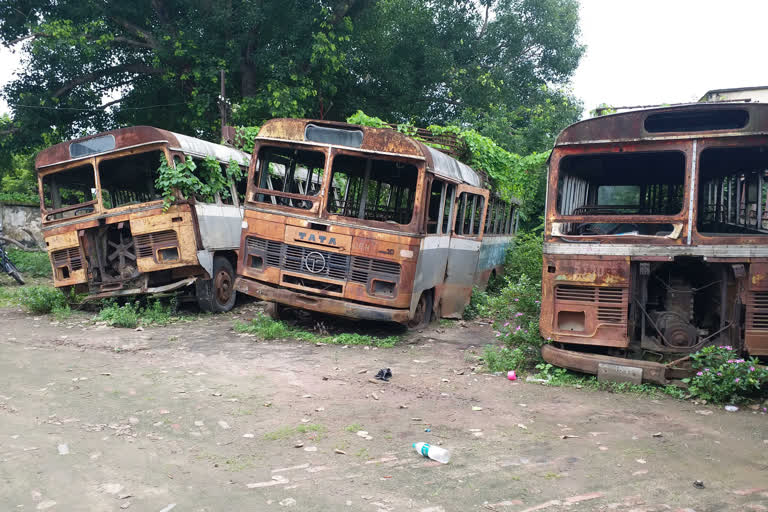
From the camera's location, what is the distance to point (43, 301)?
35.8 ft

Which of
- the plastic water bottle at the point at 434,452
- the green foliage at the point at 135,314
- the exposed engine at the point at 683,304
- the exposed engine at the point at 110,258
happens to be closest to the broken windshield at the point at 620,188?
the exposed engine at the point at 683,304

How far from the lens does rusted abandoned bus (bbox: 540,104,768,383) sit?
6082 mm

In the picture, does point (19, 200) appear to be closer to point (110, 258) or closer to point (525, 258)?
point (110, 258)

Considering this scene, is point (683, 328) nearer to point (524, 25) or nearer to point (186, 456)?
point (186, 456)

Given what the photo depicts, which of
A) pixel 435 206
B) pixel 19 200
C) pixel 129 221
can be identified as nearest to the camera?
pixel 435 206

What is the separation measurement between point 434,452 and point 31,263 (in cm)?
1633

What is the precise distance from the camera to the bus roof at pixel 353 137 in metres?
8.55

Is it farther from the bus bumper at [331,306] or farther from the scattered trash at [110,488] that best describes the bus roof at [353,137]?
the scattered trash at [110,488]

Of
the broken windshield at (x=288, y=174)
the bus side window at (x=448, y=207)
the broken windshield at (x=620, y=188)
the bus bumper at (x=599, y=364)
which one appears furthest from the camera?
the bus side window at (x=448, y=207)

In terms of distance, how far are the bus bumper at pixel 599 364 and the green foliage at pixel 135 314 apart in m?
6.37

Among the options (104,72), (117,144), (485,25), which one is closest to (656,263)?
(117,144)

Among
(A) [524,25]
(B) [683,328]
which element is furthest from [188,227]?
(A) [524,25]

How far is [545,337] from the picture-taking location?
6.78 meters

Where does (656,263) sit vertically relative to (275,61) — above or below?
below
